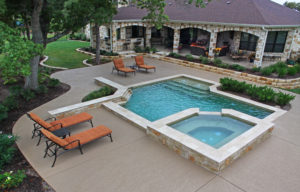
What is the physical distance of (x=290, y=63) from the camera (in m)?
17.0

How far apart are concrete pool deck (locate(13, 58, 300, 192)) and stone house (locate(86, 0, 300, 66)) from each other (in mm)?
9232

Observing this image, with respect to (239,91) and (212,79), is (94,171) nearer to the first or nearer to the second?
(239,91)

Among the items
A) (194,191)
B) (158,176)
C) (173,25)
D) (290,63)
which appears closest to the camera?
(194,191)

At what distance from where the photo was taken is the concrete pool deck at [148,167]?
215 inches

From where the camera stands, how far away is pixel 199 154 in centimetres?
609

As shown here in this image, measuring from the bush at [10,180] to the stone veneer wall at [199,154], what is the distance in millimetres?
3786

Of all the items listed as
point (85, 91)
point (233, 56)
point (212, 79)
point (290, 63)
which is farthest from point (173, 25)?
point (85, 91)

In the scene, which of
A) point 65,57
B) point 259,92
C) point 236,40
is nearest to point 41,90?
point 65,57

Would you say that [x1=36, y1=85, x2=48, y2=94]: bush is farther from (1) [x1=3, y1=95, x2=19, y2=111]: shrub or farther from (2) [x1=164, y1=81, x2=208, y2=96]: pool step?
(2) [x1=164, y1=81, x2=208, y2=96]: pool step

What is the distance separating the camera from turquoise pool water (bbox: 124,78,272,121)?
9.98 metres

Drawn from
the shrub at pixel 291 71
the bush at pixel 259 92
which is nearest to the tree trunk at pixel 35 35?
the bush at pixel 259 92

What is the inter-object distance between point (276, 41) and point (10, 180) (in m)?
18.8

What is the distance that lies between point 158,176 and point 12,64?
5033 millimetres

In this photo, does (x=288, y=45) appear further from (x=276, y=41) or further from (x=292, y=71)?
(x=292, y=71)
